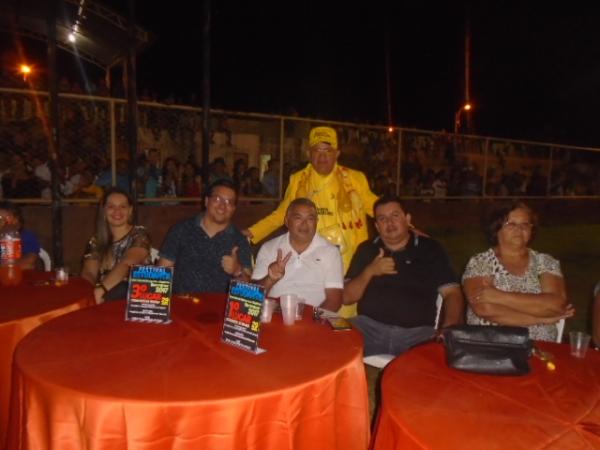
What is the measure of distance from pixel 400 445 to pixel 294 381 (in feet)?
1.46

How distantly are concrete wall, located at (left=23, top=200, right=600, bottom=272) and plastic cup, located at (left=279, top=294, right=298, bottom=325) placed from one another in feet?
4.22

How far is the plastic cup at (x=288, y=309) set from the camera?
2430mm

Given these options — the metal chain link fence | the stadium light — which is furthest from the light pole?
the stadium light

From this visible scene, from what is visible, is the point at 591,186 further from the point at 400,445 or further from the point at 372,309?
the point at 400,445

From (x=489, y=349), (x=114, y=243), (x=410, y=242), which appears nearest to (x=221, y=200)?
(x=114, y=243)

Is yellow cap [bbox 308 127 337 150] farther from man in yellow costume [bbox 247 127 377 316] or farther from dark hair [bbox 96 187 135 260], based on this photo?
dark hair [bbox 96 187 135 260]

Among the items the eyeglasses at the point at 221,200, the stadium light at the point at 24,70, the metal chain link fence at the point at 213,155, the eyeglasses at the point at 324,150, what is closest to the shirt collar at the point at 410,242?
the eyeglasses at the point at 324,150

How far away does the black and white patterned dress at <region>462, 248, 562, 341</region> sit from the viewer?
2.88 m

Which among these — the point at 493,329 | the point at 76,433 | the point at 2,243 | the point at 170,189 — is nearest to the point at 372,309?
the point at 493,329

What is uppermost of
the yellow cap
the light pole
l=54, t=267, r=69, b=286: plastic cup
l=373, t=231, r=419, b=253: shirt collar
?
the light pole

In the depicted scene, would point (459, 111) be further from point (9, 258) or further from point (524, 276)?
point (9, 258)

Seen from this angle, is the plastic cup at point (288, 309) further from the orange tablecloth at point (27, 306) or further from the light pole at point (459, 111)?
the light pole at point (459, 111)

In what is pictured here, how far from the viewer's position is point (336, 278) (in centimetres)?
332

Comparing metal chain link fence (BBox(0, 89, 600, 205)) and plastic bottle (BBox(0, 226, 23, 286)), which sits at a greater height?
metal chain link fence (BBox(0, 89, 600, 205))
